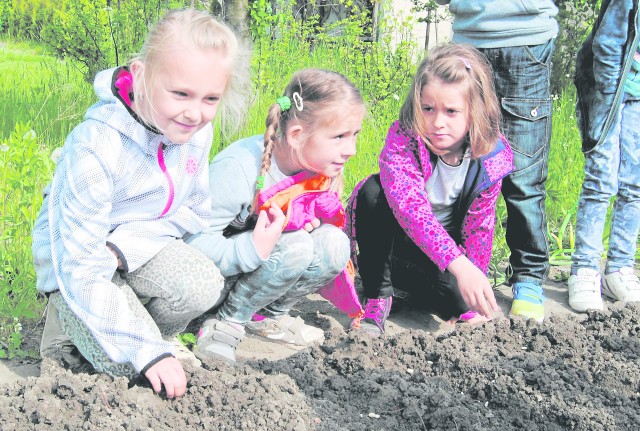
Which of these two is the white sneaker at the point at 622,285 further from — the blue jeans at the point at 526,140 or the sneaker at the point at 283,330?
the sneaker at the point at 283,330

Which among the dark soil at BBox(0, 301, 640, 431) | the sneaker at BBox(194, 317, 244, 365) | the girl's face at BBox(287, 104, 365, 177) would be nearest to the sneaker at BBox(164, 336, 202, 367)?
the sneaker at BBox(194, 317, 244, 365)

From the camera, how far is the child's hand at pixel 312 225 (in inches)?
114

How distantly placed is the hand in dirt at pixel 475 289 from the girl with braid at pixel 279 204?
0.47m

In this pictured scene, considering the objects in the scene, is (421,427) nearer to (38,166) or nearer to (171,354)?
(171,354)

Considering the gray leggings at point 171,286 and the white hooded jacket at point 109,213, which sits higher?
the white hooded jacket at point 109,213

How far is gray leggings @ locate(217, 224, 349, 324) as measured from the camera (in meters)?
2.76

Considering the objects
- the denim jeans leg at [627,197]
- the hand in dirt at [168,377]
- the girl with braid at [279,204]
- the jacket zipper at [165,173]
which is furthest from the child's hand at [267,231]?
the denim jeans leg at [627,197]

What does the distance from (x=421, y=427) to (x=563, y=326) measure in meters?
0.94

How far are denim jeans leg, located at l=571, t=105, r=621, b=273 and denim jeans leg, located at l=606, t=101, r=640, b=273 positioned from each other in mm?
49

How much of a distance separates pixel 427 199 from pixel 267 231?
2.48 ft

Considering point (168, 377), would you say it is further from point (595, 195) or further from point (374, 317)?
point (595, 195)

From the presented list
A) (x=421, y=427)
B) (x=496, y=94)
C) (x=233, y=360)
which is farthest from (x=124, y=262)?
(x=496, y=94)

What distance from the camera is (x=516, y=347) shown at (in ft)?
9.03

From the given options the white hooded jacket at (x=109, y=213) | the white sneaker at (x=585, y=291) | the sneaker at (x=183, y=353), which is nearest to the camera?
the white hooded jacket at (x=109, y=213)
